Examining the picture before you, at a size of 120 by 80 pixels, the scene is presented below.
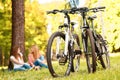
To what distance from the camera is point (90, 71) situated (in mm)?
8352

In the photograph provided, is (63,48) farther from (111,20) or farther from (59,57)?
(111,20)

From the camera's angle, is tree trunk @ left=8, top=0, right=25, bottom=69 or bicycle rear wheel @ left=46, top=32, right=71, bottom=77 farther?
tree trunk @ left=8, top=0, right=25, bottom=69

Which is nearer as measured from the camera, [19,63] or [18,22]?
[19,63]

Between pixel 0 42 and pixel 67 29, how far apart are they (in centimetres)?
3351

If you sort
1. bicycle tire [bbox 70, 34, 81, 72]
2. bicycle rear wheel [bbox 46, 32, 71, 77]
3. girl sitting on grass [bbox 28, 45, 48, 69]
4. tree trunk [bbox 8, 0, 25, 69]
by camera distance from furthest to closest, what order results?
tree trunk [bbox 8, 0, 25, 69] → girl sitting on grass [bbox 28, 45, 48, 69] → bicycle tire [bbox 70, 34, 81, 72] → bicycle rear wheel [bbox 46, 32, 71, 77]

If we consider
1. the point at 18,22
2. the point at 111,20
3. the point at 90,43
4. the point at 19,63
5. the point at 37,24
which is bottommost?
the point at 19,63

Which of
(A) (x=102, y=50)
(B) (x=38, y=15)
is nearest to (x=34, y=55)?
(A) (x=102, y=50)

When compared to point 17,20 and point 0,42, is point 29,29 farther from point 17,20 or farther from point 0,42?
point 17,20

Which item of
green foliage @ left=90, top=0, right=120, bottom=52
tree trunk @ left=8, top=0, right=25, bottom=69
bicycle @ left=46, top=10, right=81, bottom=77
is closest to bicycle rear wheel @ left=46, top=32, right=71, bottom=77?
bicycle @ left=46, top=10, right=81, bottom=77

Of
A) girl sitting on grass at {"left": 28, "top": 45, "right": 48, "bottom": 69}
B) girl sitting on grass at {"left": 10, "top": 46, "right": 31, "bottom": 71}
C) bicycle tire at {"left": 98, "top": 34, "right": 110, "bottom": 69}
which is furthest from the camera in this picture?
girl sitting on grass at {"left": 28, "top": 45, "right": 48, "bottom": 69}

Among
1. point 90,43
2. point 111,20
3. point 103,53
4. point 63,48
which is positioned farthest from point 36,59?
point 111,20

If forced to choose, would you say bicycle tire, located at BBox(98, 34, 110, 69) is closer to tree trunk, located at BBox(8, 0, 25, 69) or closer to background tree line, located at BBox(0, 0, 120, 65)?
tree trunk, located at BBox(8, 0, 25, 69)

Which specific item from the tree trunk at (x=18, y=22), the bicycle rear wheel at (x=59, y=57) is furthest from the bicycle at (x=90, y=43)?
the tree trunk at (x=18, y=22)

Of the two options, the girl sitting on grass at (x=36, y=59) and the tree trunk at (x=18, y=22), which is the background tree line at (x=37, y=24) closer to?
the tree trunk at (x=18, y=22)
